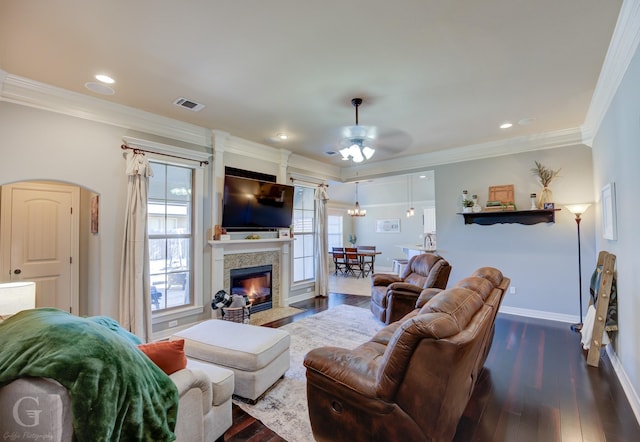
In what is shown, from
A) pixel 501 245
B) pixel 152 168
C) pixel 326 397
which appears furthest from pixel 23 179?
pixel 501 245

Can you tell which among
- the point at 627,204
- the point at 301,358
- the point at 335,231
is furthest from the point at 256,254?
the point at 335,231

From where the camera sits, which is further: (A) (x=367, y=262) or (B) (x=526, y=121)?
(A) (x=367, y=262)

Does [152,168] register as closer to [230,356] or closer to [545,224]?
[230,356]

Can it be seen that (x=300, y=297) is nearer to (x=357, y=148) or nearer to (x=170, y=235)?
(x=170, y=235)

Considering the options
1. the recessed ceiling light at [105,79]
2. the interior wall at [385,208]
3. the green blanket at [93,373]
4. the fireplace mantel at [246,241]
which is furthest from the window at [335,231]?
the green blanket at [93,373]

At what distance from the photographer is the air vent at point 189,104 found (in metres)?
3.43

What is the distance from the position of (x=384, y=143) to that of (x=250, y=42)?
3162mm

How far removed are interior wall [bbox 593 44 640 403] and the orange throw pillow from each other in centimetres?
333

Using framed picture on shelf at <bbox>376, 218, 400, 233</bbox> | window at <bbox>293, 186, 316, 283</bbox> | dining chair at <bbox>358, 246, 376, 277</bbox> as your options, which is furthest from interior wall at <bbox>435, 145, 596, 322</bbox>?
framed picture on shelf at <bbox>376, 218, 400, 233</bbox>

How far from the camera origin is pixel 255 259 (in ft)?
16.8

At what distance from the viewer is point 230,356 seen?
246cm

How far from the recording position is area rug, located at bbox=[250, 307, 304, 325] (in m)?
4.63

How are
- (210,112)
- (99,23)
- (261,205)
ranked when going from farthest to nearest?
(261,205) < (210,112) < (99,23)

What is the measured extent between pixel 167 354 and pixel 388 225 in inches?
384
